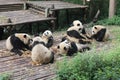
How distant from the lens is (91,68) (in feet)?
21.7

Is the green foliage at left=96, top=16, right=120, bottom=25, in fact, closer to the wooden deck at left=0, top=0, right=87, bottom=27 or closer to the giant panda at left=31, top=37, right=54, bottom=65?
the wooden deck at left=0, top=0, right=87, bottom=27

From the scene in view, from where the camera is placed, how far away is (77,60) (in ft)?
22.1

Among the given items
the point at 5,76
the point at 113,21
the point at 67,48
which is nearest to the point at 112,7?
the point at 113,21

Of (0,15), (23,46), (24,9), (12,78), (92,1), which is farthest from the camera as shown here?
(92,1)

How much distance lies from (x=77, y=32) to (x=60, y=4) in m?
5.24

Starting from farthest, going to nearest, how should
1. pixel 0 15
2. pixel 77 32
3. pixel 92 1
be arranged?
1. pixel 92 1
2. pixel 0 15
3. pixel 77 32

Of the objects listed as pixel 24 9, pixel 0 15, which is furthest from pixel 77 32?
pixel 24 9

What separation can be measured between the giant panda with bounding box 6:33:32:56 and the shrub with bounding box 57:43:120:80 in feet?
7.76

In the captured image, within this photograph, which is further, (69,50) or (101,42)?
(101,42)

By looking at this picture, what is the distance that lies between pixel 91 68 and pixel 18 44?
292cm

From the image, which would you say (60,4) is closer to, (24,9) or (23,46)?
(24,9)

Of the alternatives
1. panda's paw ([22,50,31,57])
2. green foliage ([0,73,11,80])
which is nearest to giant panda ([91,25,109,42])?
panda's paw ([22,50,31,57])

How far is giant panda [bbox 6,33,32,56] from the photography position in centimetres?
893

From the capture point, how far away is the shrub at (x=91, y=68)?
6441 millimetres
